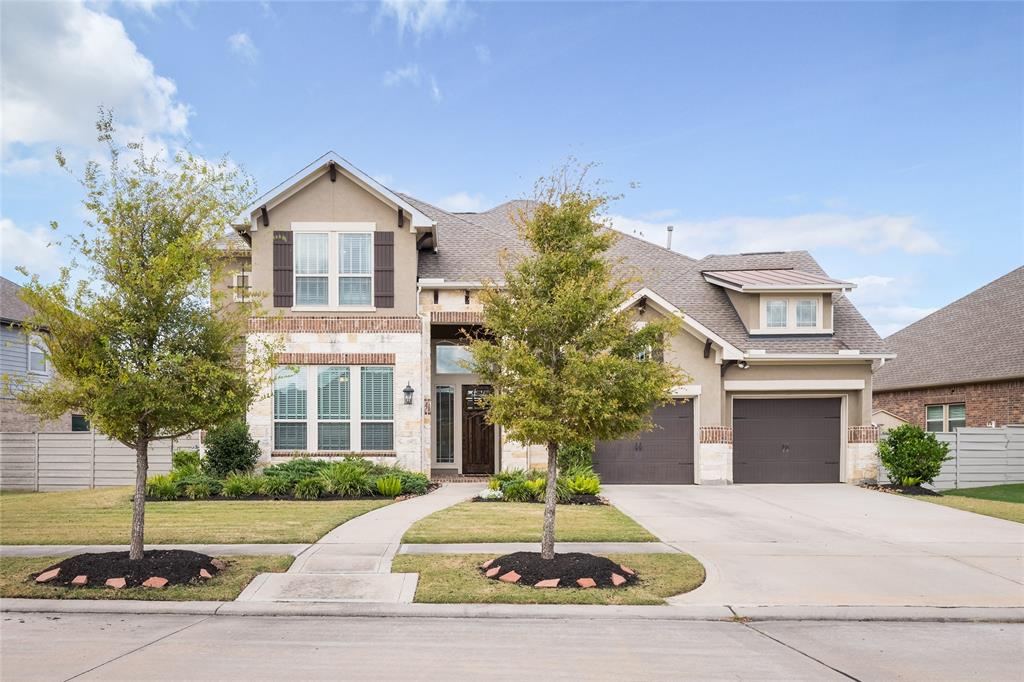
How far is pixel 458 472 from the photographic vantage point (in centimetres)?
1973

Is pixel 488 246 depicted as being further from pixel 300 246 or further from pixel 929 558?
pixel 929 558

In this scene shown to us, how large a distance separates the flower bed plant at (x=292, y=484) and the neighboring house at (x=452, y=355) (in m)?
1.22

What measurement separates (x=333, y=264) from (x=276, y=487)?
5.65 metres

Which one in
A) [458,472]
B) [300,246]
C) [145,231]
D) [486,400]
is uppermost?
[300,246]

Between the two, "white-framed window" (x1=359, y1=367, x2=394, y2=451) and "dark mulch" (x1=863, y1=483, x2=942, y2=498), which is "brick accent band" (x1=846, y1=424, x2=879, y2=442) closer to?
"dark mulch" (x1=863, y1=483, x2=942, y2=498)

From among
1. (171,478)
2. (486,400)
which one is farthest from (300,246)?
(486,400)

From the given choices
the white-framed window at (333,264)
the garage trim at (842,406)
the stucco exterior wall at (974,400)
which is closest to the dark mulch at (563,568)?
the white-framed window at (333,264)

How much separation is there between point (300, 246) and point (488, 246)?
5.21m

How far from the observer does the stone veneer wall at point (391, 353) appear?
17.5m

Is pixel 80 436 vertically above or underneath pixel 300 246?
underneath

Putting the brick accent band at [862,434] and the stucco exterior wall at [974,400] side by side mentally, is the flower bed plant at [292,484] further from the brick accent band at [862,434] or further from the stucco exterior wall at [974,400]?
the stucco exterior wall at [974,400]


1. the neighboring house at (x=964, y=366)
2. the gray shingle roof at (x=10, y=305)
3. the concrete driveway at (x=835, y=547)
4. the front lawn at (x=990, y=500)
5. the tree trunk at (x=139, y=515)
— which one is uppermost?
the gray shingle roof at (x=10, y=305)

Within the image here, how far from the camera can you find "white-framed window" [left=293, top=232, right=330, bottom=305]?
58.5 feet

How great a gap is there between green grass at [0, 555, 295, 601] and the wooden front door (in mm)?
10606
